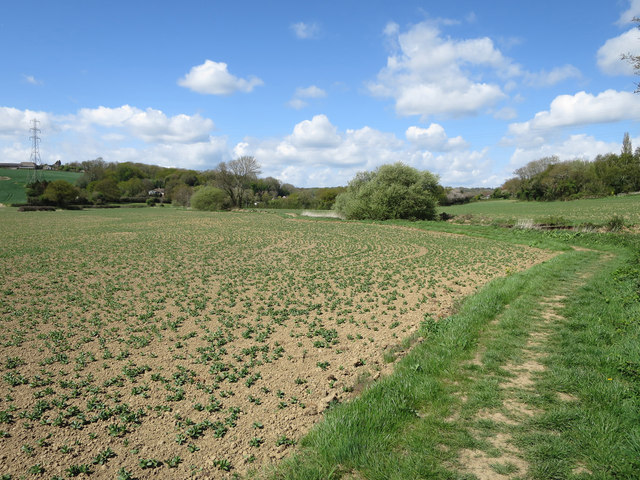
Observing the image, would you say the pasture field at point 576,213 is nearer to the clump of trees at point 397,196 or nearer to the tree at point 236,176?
the clump of trees at point 397,196

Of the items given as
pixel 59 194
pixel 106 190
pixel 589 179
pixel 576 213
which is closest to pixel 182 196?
pixel 106 190

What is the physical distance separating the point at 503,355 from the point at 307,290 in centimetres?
823

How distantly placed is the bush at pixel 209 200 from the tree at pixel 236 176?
17.2ft

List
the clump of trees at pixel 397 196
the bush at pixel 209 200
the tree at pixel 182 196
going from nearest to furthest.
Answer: the clump of trees at pixel 397 196 < the bush at pixel 209 200 < the tree at pixel 182 196

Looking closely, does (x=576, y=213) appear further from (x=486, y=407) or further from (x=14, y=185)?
(x=14, y=185)

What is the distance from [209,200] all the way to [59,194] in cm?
3658

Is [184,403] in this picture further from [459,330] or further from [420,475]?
[459,330]

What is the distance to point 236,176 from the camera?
94.1 m

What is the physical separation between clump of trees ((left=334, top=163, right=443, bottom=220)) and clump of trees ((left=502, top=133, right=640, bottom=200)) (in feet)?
187

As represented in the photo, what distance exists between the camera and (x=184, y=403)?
638cm

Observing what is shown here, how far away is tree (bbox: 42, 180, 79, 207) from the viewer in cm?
8418

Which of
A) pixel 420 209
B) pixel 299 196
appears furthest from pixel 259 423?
pixel 299 196

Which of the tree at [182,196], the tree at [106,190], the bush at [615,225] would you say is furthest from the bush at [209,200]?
the bush at [615,225]

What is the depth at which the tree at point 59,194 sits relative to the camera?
3314 inches
